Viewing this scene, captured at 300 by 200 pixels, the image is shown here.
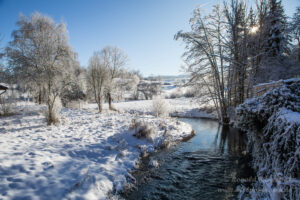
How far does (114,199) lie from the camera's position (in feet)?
10.1

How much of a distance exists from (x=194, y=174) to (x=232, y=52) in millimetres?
9162

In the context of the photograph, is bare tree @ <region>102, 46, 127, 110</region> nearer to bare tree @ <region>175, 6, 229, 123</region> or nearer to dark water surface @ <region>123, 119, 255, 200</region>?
bare tree @ <region>175, 6, 229, 123</region>

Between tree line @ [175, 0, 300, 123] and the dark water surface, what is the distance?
534 centimetres

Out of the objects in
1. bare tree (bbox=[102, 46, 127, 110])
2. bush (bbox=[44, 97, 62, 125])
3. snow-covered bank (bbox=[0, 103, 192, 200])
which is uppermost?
bare tree (bbox=[102, 46, 127, 110])

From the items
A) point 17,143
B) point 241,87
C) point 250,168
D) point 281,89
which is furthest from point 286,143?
point 241,87

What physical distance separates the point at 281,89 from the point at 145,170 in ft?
14.0

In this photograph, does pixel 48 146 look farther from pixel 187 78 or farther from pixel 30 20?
pixel 30 20

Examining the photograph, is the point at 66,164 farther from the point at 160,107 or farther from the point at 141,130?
the point at 160,107

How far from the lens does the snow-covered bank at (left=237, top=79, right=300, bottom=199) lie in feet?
7.23

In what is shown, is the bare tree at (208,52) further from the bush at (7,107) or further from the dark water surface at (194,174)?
the bush at (7,107)

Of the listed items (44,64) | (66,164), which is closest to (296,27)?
(66,164)

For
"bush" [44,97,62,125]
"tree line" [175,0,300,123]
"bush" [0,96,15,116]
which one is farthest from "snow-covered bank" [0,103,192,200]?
"tree line" [175,0,300,123]

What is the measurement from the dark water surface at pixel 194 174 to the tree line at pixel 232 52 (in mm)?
5338

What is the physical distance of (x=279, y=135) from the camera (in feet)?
8.87
